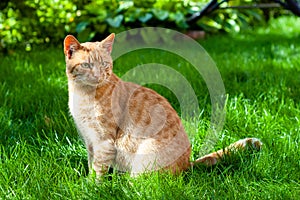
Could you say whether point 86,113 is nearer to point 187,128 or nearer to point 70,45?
point 70,45

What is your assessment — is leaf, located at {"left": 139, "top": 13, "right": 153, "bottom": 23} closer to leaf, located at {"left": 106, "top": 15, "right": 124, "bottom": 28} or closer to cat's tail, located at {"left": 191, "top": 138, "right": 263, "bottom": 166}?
leaf, located at {"left": 106, "top": 15, "right": 124, "bottom": 28}

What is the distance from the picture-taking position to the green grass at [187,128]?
76.2 inches

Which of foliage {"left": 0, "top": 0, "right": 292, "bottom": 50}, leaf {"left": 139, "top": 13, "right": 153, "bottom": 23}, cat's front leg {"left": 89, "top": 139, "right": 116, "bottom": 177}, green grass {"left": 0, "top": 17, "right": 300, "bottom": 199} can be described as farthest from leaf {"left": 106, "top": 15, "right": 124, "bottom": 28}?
cat's front leg {"left": 89, "top": 139, "right": 116, "bottom": 177}

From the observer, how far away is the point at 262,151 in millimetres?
2295

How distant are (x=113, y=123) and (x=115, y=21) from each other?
9.19 feet

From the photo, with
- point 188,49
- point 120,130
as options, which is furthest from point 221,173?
point 188,49

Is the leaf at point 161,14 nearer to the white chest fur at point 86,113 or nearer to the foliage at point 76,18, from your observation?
the foliage at point 76,18

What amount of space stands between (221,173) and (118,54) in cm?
218

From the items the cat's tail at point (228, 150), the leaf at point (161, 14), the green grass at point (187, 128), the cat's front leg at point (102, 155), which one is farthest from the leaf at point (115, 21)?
the cat's front leg at point (102, 155)

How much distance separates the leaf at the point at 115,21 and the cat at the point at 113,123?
2636mm

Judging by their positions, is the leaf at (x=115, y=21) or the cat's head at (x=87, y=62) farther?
the leaf at (x=115, y=21)

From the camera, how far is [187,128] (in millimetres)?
2551

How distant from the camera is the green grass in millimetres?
1936

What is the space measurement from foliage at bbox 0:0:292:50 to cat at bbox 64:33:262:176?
2.67 m
